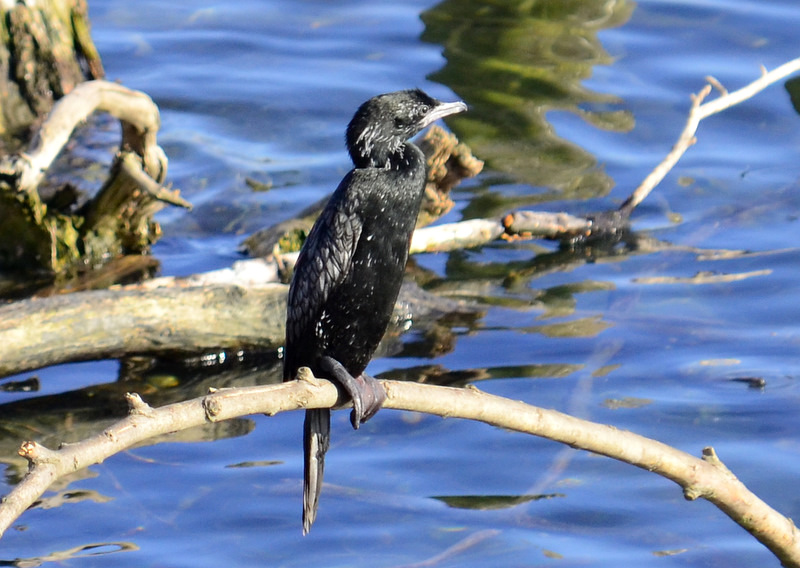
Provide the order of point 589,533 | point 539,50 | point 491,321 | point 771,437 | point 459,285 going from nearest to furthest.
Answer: point 589,533, point 771,437, point 491,321, point 459,285, point 539,50

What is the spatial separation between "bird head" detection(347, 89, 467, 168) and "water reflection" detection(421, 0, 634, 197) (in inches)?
192

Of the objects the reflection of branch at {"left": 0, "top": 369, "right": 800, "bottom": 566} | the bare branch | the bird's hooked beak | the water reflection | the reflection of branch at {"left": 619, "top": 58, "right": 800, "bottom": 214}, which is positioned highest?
the water reflection

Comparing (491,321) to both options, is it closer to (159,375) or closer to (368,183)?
(159,375)

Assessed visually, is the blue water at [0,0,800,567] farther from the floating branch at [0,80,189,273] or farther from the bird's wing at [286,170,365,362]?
the bird's wing at [286,170,365,362]

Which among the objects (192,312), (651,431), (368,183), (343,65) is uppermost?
(343,65)

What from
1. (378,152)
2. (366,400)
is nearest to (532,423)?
(366,400)

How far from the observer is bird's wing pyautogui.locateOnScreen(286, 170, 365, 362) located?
4.12m

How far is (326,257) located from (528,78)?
6989mm

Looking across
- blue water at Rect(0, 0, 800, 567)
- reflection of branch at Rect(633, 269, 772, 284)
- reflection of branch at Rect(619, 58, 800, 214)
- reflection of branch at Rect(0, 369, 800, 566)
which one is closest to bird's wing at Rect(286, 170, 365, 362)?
reflection of branch at Rect(0, 369, 800, 566)

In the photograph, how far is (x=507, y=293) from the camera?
750cm

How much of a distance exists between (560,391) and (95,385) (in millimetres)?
2524

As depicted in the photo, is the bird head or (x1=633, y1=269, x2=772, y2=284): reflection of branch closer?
the bird head

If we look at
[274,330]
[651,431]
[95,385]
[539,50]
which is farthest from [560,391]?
[539,50]

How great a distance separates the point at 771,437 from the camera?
5.92 m
